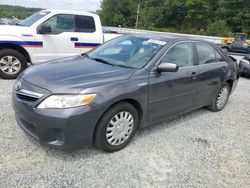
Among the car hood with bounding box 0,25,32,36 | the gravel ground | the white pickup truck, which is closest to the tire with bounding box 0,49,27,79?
the white pickup truck

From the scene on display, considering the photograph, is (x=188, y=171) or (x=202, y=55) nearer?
(x=188, y=171)

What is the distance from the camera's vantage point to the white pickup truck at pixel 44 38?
575cm

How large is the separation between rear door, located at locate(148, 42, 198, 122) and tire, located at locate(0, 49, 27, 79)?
4029 mm

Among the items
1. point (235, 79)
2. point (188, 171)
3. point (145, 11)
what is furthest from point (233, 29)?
point (188, 171)

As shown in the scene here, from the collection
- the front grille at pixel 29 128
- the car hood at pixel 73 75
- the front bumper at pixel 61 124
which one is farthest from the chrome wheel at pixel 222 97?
the front grille at pixel 29 128

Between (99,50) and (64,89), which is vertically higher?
(99,50)

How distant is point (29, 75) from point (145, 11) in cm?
6260

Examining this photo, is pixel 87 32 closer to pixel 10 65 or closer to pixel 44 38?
pixel 44 38

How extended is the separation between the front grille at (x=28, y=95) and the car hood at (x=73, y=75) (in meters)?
0.12

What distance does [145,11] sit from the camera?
61.5 metres

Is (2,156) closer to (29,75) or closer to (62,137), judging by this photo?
(62,137)

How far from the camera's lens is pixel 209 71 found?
4.25 m

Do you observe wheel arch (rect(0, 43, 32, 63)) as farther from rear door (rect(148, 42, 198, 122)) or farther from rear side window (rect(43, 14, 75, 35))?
rear door (rect(148, 42, 198, 122))

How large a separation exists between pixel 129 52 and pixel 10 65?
12.0 feet
